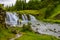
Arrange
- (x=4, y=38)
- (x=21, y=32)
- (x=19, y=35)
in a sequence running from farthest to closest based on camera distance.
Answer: (x=21, y=32)
(x=19, y=35)
(x=4, y=38)

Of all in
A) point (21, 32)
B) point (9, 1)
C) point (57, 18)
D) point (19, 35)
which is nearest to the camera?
point (19, 35)

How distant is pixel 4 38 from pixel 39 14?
27.2ft

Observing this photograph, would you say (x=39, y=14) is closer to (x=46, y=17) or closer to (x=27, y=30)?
(x=46, y=17)

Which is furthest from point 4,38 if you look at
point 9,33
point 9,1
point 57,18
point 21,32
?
point 57,18

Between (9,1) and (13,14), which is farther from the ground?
(9,1)

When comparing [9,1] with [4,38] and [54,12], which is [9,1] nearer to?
[4,38]

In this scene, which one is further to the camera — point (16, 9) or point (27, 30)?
point (16, 9)

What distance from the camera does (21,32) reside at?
10359mm

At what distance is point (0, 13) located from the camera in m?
10.2

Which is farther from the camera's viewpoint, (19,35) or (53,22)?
(53,22)

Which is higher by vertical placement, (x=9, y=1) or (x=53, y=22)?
(x=9, y=1)

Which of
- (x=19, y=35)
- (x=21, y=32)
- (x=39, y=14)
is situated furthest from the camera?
(x=39, y=14)

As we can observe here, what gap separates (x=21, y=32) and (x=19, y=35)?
726 millimetres

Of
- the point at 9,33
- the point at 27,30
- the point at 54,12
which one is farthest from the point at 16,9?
the point at 9,33
